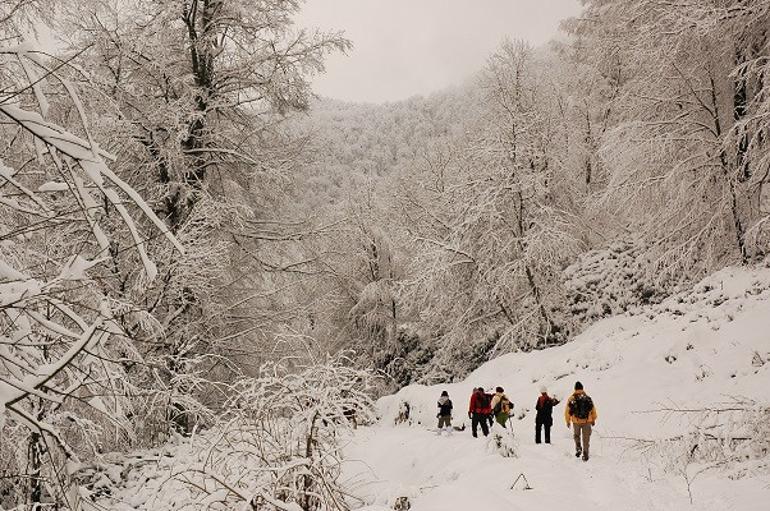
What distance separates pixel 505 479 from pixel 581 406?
221 cm

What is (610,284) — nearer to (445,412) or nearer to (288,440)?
(445,412)

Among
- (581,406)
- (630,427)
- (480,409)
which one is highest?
(581,406)

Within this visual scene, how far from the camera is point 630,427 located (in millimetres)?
10094

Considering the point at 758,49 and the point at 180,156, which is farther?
the point at 758,49

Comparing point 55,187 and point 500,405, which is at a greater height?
point 55,187

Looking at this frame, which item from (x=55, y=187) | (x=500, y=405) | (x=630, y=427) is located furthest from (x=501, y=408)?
(x=55, y=187)

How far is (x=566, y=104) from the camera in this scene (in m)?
31.7

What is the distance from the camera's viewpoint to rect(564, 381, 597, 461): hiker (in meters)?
8.85

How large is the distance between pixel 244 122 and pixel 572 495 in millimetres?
9562

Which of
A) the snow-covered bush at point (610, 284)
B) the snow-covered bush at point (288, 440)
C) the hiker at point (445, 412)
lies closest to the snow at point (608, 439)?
the snow-covered bush at point (288, 440)

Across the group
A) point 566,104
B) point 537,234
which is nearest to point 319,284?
point 537,234

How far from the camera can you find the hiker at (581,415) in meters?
8.85

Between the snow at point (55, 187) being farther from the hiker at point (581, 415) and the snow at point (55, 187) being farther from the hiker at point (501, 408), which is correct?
the hiker at point (501, 408)

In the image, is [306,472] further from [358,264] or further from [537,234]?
[358,264]
